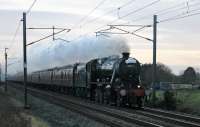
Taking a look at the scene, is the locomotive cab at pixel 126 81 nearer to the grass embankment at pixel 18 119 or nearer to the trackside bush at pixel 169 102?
the trackside bush at pixel 169 102

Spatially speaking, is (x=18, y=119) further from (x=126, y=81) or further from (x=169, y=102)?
(x=169, y=102)

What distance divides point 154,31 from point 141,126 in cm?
1719

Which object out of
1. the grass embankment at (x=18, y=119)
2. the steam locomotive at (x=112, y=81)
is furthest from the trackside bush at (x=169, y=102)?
the grass embankment at (x=18, y=119)

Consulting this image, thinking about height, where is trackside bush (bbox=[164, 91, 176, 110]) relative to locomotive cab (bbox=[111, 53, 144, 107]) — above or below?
below

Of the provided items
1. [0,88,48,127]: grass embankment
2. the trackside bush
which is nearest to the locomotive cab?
the trackside bush

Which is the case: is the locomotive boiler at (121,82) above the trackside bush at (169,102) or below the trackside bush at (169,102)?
above

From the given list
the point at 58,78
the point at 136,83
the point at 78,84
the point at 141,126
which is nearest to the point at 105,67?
the point at 136,83

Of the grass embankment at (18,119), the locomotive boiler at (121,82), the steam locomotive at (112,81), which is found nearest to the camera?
the grass embankment at (18,119)

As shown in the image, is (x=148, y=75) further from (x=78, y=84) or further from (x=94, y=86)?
(x=94, y=86)

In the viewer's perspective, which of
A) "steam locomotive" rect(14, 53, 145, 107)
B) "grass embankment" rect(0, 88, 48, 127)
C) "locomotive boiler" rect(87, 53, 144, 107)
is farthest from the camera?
"steam locomotive" rect(14, 53, 145, 107)

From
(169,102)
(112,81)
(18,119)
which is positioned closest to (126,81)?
(112,81)

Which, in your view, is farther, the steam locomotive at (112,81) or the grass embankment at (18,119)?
the steam locomotive at (112,81)

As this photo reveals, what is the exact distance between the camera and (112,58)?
1555 inches

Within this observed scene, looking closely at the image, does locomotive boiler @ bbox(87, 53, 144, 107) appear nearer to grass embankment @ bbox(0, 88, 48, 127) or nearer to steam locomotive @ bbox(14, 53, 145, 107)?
steam locomotive @ bbox(14, 53, 145, 107)
